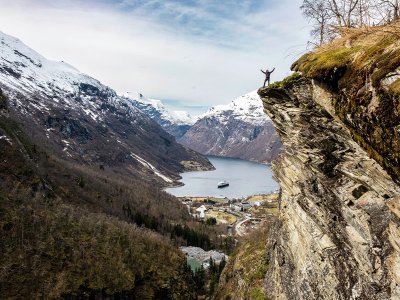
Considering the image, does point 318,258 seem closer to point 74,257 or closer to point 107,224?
point 74,257

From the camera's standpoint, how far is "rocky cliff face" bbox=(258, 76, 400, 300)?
1750 centimetres

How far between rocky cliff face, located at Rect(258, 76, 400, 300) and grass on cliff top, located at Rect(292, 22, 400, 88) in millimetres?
1190

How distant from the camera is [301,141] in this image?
24.1m

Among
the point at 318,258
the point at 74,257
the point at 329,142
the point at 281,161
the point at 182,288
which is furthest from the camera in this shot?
the point at 182,288

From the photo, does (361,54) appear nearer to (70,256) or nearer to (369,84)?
(369,84)

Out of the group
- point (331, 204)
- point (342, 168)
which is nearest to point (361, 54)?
point (342, 168)

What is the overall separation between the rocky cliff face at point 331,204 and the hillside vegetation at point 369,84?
5.15 ft

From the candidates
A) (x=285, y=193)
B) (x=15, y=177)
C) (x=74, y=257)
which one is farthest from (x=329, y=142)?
(x=15, y=177)

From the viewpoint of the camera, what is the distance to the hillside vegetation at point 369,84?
36.6 feet

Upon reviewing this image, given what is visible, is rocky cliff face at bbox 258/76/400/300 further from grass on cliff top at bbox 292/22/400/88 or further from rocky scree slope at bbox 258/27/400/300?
grass on cliff top at bbox 292/22/400/88

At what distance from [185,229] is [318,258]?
146 m

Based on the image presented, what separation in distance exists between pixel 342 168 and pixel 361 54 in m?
8.09

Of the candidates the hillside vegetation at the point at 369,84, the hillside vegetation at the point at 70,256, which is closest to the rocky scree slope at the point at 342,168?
the hillside vegetation at the point at 369,84

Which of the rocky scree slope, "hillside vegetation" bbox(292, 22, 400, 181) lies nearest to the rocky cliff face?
the rocky scree slope
